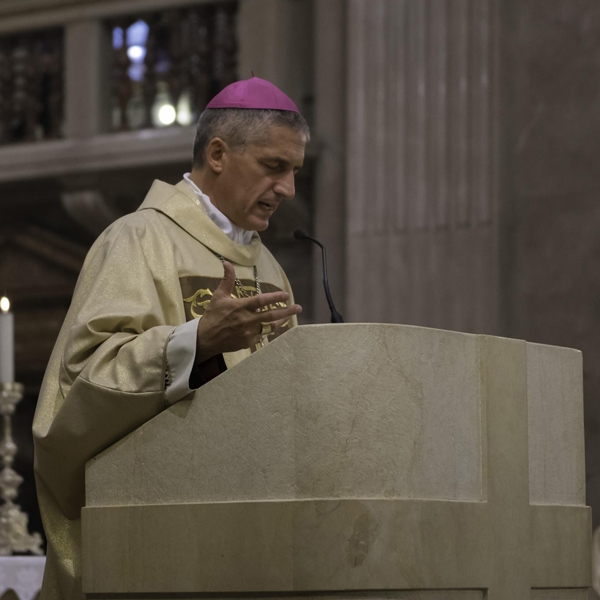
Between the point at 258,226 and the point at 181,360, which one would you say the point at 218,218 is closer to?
the point at 258,226

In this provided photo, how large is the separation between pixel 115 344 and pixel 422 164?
3.64 metres

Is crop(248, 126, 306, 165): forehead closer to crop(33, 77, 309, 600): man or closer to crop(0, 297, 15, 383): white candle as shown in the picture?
crop(33, 77, 309, 600): man

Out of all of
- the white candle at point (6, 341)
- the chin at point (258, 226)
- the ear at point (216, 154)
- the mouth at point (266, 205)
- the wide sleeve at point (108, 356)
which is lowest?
the white candle at point (6, 341)

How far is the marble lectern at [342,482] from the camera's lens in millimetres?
2213

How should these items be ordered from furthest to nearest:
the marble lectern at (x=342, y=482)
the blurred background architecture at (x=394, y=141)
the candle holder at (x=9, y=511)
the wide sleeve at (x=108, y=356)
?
the blurred background architecture at (x=394, y=141) < the candle holder at (x=9, y=511) < the wide sleeve at (x=108, y=356) < the marble lectern at (x=342, y=482)

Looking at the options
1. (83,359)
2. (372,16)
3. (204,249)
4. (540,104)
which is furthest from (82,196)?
(83,359)

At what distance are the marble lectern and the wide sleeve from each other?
62 mm

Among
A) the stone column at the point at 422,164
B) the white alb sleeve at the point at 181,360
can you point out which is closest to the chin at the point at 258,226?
the white alb sleeve at the point at 181,360

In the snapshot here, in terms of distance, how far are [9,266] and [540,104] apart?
122 inches

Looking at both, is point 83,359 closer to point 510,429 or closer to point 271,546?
point 271,546

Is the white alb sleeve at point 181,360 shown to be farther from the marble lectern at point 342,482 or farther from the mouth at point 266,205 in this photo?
the mouth at point 266,205

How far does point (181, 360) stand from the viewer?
2445 mm

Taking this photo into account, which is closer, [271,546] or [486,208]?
[271,546]

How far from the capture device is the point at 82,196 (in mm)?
6707
